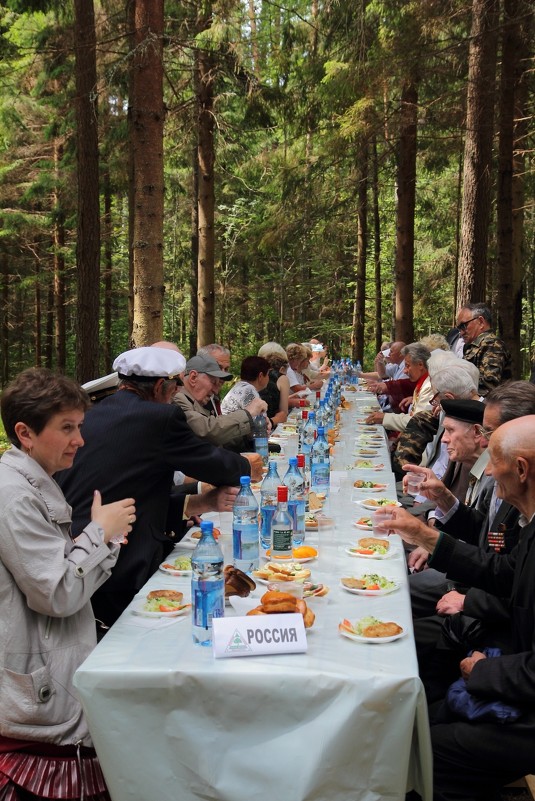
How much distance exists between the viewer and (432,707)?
3.04 m

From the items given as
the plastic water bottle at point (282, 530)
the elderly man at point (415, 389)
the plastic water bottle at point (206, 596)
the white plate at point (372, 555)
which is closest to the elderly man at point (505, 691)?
the white plate at point (372, 555)

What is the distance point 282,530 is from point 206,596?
29.0 inches

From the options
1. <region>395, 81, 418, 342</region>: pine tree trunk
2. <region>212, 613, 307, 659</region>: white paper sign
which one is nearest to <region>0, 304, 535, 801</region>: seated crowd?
<region>212, 613, 307, 659</region>: white paper sign

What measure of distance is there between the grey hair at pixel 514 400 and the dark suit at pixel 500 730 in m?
0.87

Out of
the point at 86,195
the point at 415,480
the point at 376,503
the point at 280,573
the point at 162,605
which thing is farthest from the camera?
the point at 86,195

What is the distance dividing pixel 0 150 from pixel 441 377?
1816 cm

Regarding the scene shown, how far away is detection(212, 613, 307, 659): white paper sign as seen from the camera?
7.20 ft

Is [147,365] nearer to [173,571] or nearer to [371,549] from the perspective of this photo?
[173,571]

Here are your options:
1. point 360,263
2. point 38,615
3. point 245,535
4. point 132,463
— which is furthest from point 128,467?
point 360,263

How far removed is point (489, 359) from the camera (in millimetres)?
7586

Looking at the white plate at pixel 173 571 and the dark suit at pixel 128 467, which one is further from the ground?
the dark suit at pixel 128 467

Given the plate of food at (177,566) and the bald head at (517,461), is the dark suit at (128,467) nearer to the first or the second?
the plate of food at (177,566)

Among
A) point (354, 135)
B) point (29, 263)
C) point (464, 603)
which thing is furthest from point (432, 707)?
point (29, 263)

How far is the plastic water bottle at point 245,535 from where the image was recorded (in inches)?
119
